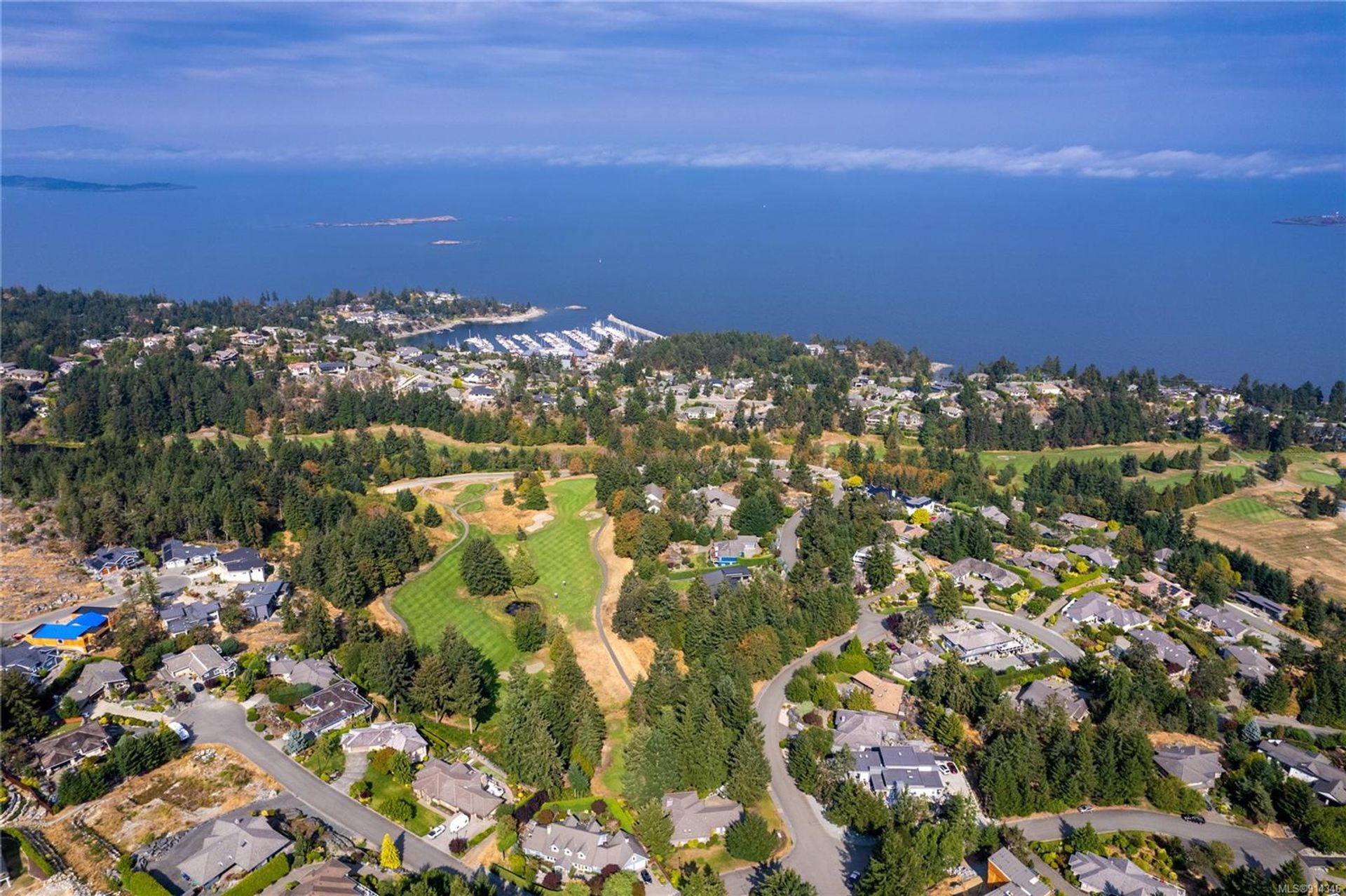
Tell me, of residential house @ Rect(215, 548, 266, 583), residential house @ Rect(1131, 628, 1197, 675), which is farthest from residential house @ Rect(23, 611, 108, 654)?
residential house @ Rect(1131, 628, 1197, 675)

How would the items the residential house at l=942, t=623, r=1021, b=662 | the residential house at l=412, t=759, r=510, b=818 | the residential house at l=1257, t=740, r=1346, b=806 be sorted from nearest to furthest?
the residential house at l=412, t=759, r=510, b=818
the residential house at l=1257, t=740, r=1346, b=806
the residential house at l=942, t=623, r=1021, b=662

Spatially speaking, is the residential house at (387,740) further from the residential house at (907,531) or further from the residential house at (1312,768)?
the residential house at (1312,768)

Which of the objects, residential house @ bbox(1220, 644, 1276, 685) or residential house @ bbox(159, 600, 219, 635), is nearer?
residential house @ bbox(1220, 644, 1276, 685)

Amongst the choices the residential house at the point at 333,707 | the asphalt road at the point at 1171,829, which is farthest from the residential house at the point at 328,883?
the asphalt road at the point at 1171,829

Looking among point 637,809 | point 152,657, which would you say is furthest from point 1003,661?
point 152,657

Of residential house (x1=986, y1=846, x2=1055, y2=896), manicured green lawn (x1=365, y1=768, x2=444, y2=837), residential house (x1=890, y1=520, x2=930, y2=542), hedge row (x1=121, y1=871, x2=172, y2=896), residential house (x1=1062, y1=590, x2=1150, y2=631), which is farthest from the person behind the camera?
residential house (x1=890, y1=520, x2=930, y2=542)

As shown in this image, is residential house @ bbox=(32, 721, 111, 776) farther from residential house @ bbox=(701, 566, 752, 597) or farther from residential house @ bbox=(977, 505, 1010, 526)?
residential house @ bbox=(977, 505, 1010, 526)
